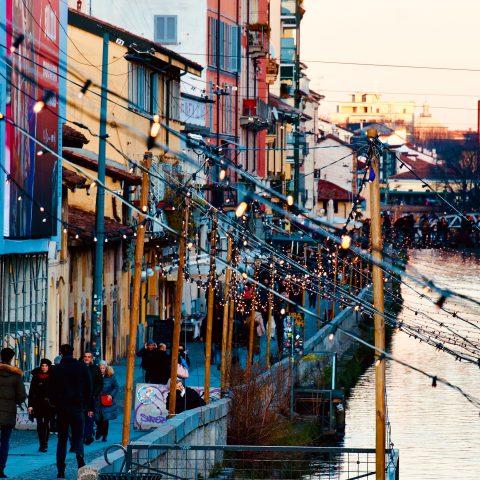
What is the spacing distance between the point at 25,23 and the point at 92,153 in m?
14.9

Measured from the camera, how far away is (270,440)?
29.7 m

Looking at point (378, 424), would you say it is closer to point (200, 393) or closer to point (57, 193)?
point (200, 393)

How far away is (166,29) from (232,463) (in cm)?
4428

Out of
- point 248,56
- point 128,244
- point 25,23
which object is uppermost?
point 248,56

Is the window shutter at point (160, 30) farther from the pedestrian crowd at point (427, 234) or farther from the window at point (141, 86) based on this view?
the pedestrian crowd at point (427, 234)

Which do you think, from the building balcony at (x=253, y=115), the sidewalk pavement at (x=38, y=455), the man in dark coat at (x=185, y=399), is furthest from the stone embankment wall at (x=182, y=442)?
the building balcony at (x=253, y=115)

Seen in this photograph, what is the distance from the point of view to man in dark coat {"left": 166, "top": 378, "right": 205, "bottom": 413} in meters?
26.9

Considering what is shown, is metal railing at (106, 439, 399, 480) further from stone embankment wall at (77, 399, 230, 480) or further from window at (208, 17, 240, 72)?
window at (208, 17, 240, 72)

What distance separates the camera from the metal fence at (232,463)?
1942cm

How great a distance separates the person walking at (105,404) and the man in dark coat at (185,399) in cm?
96

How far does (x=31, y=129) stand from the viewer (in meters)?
30.7

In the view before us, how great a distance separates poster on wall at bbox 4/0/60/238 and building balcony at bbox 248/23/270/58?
155ft

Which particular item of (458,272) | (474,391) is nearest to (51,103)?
(474,391)

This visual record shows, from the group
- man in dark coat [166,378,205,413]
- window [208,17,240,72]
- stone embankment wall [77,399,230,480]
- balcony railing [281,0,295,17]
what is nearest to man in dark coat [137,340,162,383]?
stone embankment wall [77,399,230,480]
